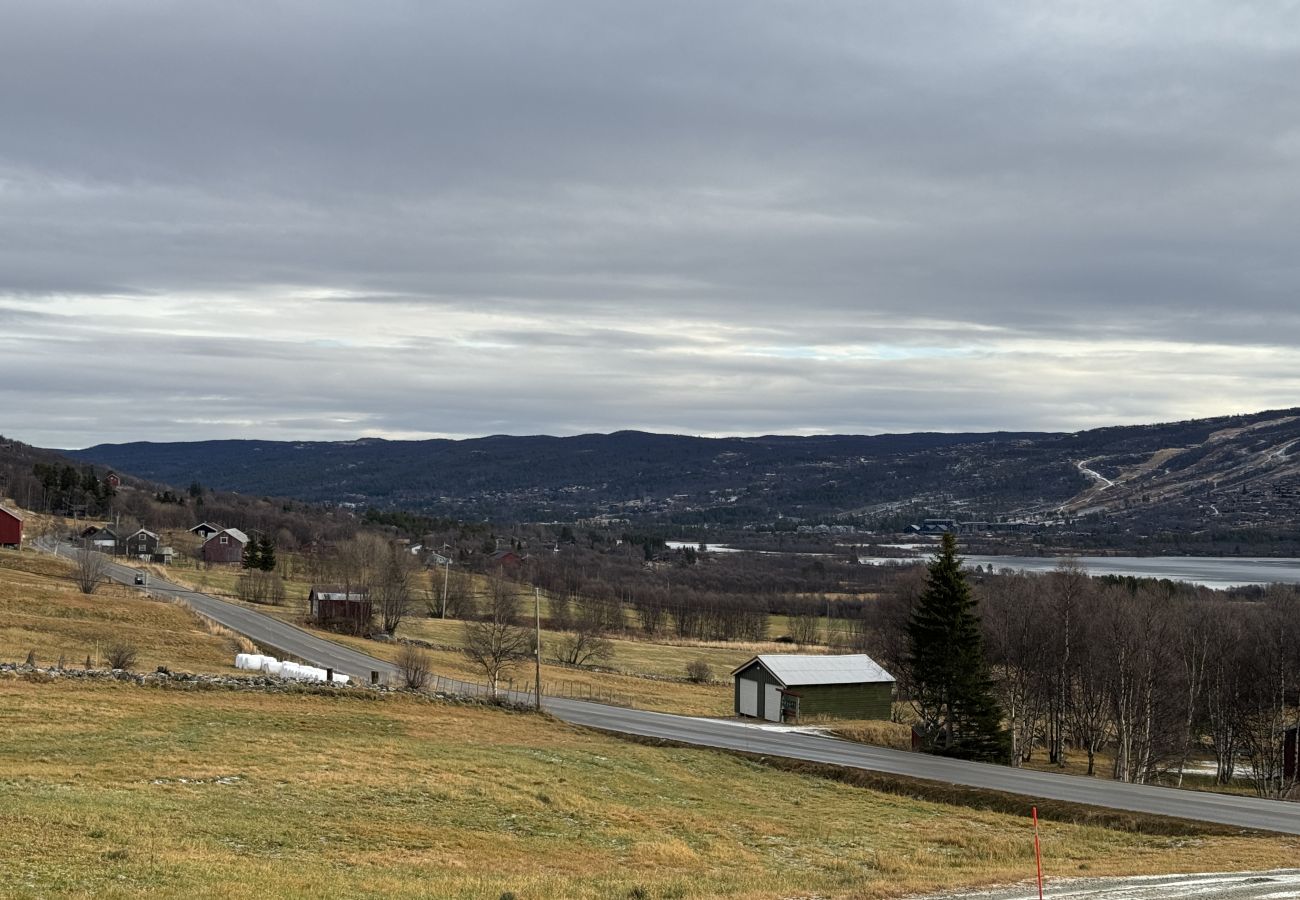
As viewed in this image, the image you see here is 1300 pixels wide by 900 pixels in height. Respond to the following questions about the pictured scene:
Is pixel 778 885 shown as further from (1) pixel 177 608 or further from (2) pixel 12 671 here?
(1) pixel 177 608

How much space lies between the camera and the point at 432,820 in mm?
25812

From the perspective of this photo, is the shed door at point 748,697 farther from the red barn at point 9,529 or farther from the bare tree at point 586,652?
the red barn at point 9,529

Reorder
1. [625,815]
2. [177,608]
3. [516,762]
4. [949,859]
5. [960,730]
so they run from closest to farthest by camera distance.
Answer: [949,859]
[625,815]
[516,762]
[960,730]
[177,608]

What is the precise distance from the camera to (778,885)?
830 inches

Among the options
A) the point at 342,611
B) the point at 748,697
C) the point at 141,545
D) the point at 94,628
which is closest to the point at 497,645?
A: the point at 748,697

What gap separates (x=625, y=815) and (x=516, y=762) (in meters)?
7.20

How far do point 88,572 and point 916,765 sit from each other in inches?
2545

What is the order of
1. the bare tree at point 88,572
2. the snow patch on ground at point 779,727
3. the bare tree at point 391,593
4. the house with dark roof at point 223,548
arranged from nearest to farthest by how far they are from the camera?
the snow patch on ground at point 779,727, the bare tree at point 88,572, the bare tree at point 391,593, the house with dark roof at point 223,548

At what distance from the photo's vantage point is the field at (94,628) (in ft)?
187

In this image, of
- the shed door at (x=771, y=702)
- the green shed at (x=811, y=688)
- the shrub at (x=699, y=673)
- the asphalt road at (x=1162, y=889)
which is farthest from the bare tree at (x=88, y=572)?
the asphalt road at (x=1162, y=889)

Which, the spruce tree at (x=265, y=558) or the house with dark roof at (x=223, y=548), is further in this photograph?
the house with dark roof at (x=223, y=548)

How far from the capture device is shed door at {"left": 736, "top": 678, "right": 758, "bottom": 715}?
6406cm

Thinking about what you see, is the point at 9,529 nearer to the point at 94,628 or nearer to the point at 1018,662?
the point at 94,628

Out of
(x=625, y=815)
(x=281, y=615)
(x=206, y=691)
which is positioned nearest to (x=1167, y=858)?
(x=625, y=815)
